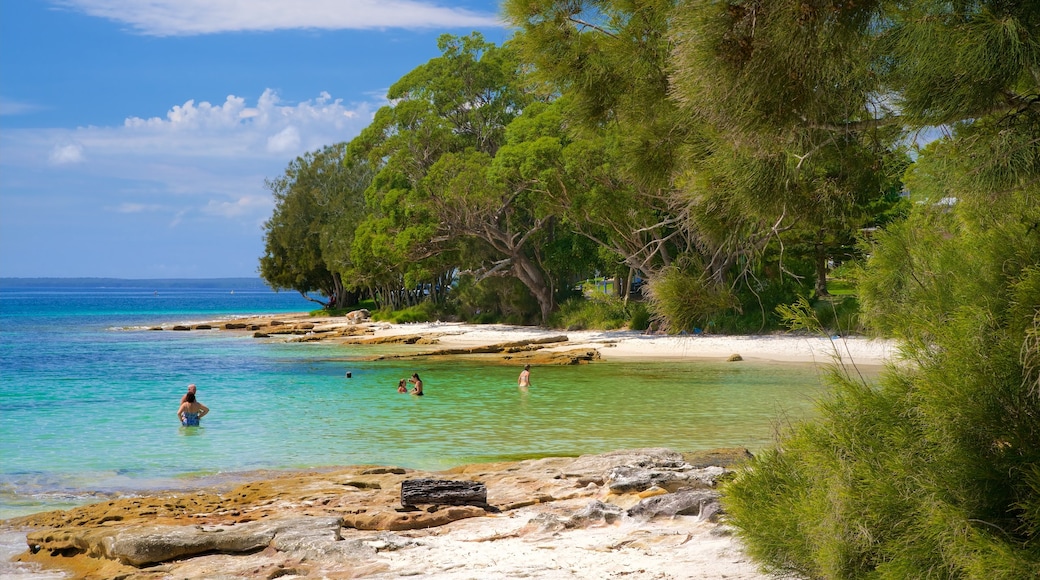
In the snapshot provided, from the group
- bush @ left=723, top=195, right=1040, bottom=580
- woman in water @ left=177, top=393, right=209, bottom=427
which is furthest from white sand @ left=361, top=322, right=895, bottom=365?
bush @ left=723, top=195, right=1040, bottom=580

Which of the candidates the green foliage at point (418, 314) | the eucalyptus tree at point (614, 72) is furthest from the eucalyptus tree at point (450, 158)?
the eucalyptus tree at point (614, 72)

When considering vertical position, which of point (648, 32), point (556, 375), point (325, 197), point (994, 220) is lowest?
point (556, 375)

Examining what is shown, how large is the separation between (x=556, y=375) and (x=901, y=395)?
69.6 feet

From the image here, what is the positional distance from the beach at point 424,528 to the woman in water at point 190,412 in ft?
18.1

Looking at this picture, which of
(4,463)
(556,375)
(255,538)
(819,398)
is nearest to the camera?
(819,398)

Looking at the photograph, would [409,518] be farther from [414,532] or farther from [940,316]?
[940,316]

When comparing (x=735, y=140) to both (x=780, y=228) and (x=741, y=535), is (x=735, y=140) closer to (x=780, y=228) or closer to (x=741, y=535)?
(x=780, y=228)

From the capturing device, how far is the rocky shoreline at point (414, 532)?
673 cm

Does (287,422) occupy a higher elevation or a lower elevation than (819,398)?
lower

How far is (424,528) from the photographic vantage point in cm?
835

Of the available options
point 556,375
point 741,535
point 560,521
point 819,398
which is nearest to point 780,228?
point 819,398

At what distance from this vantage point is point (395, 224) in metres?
41.7

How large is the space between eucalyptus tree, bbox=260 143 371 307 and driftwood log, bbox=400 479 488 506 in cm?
4813

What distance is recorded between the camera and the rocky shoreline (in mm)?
6734
